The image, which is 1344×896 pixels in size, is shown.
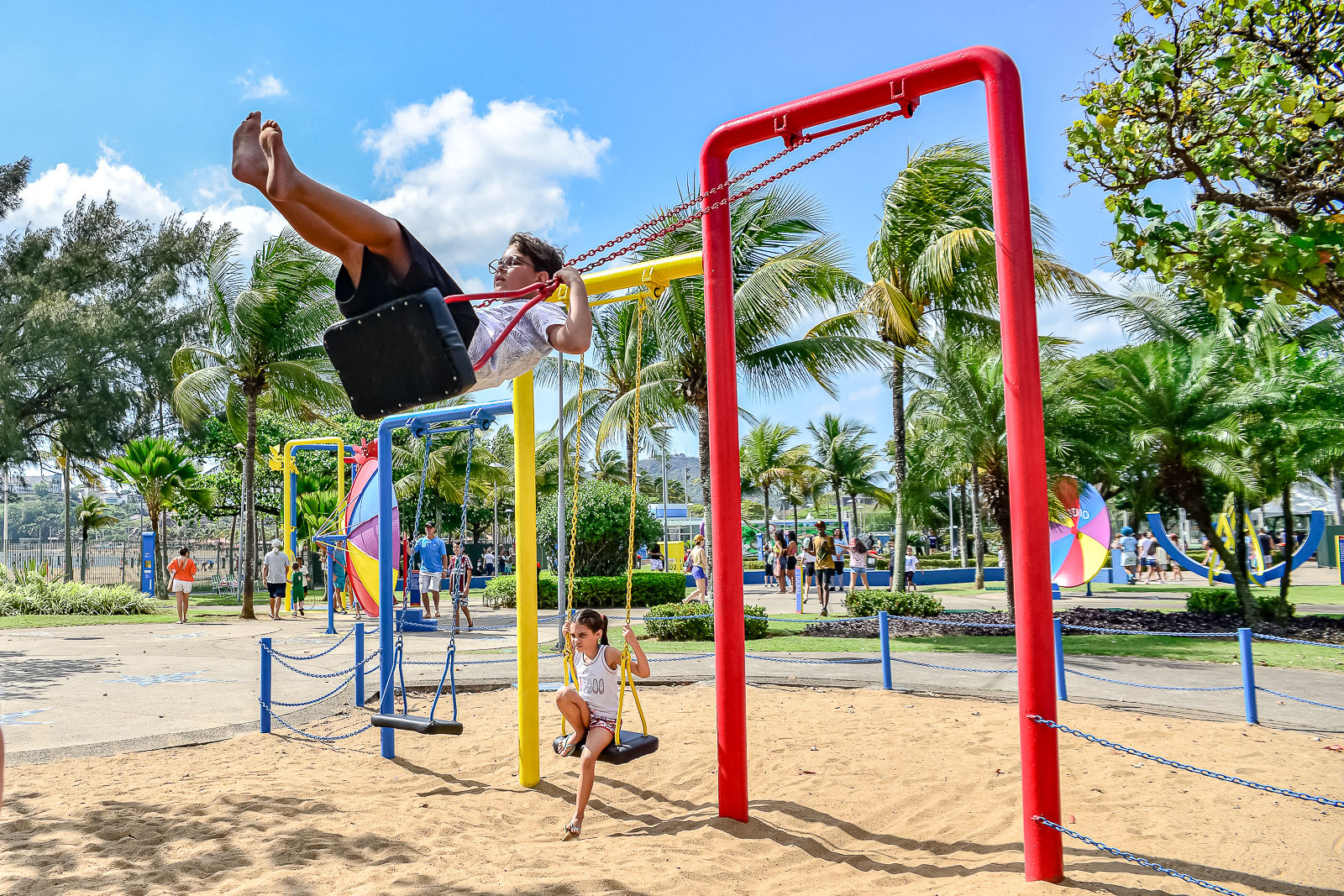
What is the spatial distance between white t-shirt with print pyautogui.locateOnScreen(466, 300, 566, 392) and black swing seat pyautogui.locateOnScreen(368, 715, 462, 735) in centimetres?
297

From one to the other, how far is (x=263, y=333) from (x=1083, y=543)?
1831cm

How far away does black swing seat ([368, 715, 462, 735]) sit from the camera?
5.69 meters

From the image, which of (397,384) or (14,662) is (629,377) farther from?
(397,384)

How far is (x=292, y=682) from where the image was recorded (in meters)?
10.8

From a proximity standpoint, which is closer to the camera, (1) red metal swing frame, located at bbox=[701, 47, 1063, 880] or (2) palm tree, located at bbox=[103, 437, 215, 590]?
(1) red metal swing frame, located at bbox=[701, 47, 1063, 880]

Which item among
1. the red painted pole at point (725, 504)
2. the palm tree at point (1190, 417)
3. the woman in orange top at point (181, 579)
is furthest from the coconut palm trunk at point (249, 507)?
the palm tree at point (1190, 417)

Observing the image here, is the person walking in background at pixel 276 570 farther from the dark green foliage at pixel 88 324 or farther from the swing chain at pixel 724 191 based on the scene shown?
the swing chain at pixel 724 191

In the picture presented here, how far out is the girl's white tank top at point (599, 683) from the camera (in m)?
5.45

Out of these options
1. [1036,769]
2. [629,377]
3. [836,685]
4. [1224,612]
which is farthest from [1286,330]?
[1036,769]

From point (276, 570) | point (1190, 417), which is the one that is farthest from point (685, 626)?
point (276, 570)

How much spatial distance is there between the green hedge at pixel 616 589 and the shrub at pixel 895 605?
16.1 feet

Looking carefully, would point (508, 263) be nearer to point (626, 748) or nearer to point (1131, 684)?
point (626, 748)

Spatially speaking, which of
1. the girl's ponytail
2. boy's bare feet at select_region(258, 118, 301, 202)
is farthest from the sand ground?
boy's bare feet at select_region(258, 118, 301, 202)

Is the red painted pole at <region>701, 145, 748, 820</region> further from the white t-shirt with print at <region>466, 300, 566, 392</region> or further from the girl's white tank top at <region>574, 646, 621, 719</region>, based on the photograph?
the white t-shirt with print at <region>466, 300, 566, 392</region>
